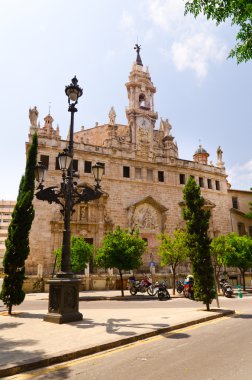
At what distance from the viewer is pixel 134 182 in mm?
32656

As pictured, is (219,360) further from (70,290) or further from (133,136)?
(133,136)

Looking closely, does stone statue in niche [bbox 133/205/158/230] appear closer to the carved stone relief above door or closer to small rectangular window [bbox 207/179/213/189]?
the carved stone relief above door

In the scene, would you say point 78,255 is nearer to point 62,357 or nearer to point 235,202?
point 62,357

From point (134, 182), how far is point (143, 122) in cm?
805

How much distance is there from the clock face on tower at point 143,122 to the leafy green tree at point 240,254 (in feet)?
55.6

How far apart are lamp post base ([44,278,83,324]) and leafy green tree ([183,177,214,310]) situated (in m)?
4.98

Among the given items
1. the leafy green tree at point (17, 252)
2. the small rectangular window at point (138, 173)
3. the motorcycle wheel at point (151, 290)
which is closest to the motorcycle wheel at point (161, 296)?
the motorcycle wheel at point (151, 290)

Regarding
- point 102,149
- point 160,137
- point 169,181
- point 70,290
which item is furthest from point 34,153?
point 160,137

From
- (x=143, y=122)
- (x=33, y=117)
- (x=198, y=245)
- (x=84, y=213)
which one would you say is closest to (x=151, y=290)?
(x=198, y=245)

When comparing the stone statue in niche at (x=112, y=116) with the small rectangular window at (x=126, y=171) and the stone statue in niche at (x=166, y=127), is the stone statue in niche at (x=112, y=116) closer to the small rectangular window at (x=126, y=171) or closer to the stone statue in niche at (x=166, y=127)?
the small rectangular window at (x=126, y=171)

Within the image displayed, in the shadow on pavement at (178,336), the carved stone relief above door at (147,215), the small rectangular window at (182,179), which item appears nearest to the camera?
the shadow on pavement at (178,336)

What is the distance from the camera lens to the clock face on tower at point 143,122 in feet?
115

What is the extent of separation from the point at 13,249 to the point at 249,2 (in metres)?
11.5

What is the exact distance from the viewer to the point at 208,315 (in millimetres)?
9461
